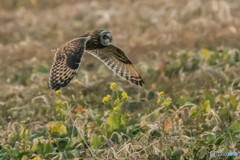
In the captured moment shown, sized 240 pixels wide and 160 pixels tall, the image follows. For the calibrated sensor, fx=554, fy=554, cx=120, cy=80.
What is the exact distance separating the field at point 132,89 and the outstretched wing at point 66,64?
0.32 meters

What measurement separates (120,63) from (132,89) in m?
0.91

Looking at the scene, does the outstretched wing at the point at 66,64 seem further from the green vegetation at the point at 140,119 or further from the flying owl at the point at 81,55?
the green vegetation at the point at 140,119

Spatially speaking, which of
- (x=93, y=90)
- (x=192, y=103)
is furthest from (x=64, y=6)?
(x=192, y=103)

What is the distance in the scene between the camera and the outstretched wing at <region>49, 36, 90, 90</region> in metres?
5.58

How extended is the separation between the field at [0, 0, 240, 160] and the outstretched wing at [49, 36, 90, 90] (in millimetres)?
324

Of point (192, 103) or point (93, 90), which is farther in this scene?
point (93, 90)

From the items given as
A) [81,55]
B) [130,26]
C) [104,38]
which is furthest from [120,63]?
[130,26]

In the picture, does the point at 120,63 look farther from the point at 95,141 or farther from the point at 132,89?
the point at 95,141

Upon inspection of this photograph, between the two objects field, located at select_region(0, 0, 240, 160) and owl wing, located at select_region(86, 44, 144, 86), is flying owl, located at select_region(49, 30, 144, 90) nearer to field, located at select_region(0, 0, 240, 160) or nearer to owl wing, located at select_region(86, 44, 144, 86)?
owl wing, located at select_region(86, 44, 144, 86)

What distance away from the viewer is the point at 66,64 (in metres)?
5.74

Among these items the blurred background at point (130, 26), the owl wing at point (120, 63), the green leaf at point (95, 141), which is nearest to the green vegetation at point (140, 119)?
the green leaf at point (95, 141)

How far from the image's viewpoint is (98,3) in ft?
45.4

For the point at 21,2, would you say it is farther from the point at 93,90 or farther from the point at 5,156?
the point at 5,156

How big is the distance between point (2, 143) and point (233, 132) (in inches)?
96.6
